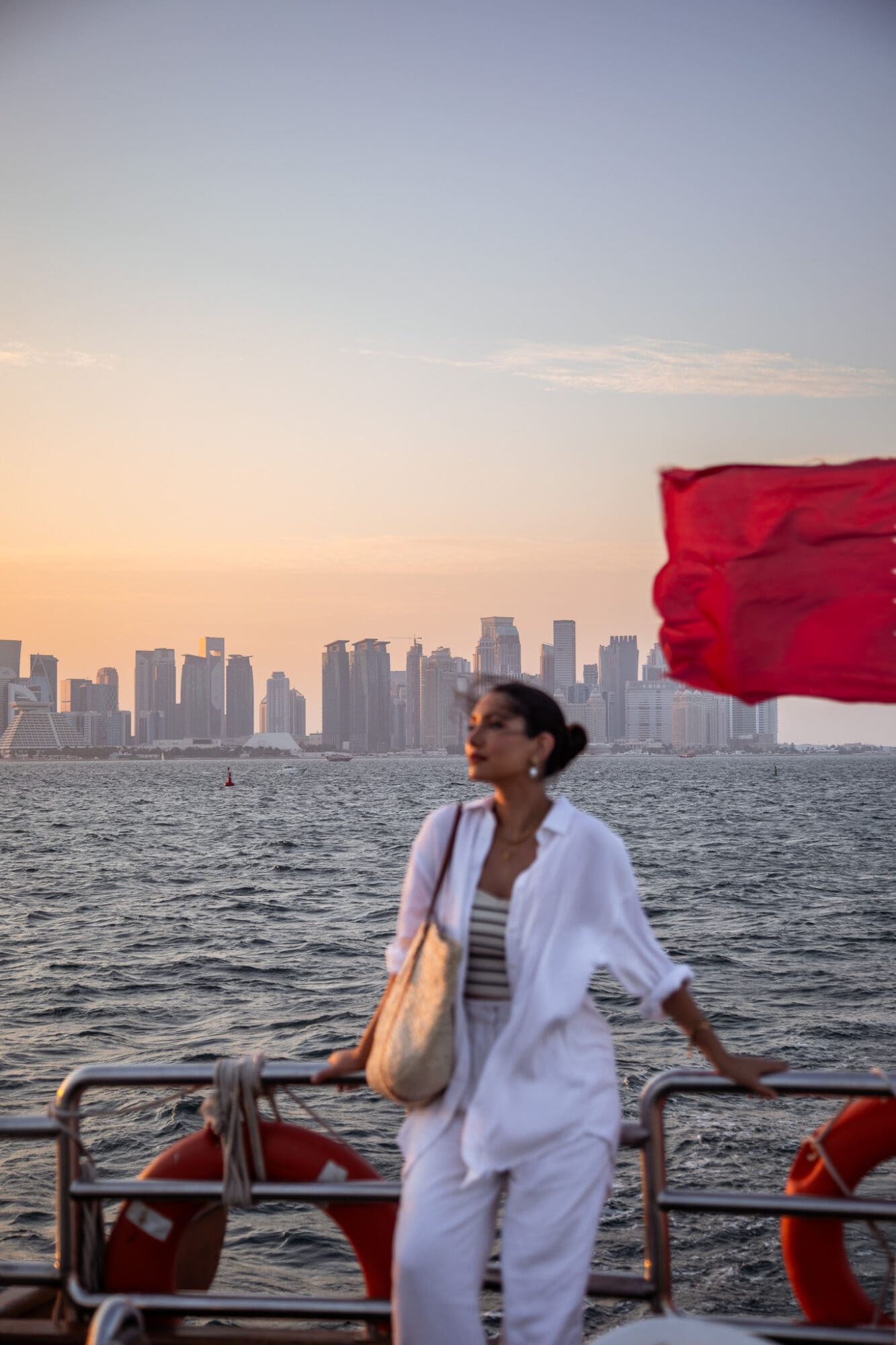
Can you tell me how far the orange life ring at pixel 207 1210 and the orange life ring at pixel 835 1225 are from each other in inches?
49.2

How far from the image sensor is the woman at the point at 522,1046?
10.1 ft

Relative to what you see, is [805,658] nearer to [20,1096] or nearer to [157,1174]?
[157,1174]

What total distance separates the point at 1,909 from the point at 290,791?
3393 inches

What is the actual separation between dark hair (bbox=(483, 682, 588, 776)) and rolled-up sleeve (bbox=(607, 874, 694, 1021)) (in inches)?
16.4

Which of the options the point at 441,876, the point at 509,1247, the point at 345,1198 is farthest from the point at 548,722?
the point at 345,1198

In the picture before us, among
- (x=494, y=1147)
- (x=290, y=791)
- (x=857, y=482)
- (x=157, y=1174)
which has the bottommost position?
(x=290, y=791)

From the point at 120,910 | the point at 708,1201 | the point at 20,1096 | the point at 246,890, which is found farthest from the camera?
the point at 246,890

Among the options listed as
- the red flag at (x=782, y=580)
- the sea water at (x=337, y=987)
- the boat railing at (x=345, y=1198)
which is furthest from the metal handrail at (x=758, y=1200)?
the sea water at (x=337, y=987)

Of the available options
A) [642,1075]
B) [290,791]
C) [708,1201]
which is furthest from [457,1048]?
[290,791]

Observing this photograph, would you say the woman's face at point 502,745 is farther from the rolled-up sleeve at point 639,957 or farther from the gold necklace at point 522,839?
the rolled-up sleeve at point 639,957

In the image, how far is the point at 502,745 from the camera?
3.42 metres

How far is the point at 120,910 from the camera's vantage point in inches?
1348

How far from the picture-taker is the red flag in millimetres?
3717

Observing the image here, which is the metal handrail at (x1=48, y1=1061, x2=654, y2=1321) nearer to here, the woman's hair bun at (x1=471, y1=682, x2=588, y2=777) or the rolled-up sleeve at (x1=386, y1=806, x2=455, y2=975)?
the rolled-up sleeve at (x1=386, y1=806, x2=455, y2=975)
